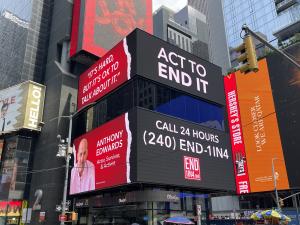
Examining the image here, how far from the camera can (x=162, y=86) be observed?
34875mm

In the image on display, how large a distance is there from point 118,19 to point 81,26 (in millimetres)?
8418

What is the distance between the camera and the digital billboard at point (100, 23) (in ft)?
154

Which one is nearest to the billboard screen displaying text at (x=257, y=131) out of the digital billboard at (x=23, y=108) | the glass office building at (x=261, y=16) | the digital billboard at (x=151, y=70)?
the digital billboard at (x=151, y=70)

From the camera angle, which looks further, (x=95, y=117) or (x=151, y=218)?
(x=95, y=117)

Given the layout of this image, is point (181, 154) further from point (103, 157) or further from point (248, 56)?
point (248, 56)

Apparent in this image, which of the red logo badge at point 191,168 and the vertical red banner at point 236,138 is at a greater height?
the vertical red banner at point 236,138

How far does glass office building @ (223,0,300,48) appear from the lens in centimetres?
12021

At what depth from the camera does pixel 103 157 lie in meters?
33.7

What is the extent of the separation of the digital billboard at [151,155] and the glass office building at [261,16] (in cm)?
8691

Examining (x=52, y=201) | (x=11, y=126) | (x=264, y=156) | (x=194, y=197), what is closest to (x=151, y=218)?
(x=194, y=197)

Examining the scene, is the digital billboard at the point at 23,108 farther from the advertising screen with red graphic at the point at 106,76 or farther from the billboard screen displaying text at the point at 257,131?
the billboard screen displaying text at the point at 257,131

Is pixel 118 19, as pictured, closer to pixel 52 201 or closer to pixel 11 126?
pixel 11 126

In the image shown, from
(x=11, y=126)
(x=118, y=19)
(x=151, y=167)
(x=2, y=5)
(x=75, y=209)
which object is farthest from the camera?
(x=2, y=5)

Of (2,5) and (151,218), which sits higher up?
(2,5)
